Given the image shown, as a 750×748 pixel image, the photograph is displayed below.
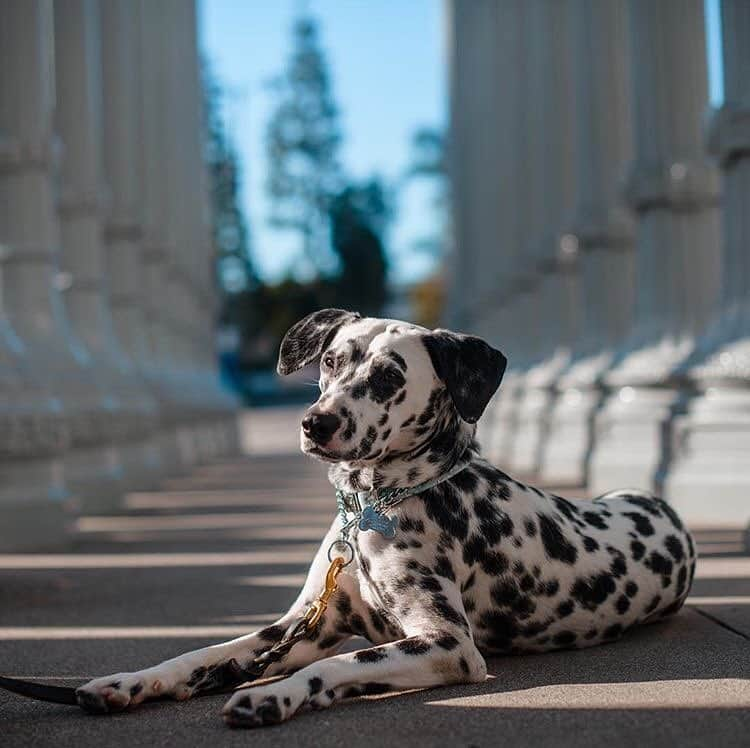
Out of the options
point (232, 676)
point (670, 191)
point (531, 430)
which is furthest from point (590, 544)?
point (531, 430)

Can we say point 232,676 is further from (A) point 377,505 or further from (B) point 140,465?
(B) point 140,465

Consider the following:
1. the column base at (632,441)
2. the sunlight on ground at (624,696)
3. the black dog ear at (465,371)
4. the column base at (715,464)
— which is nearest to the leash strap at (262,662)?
the sunlight on ground at (624,696)

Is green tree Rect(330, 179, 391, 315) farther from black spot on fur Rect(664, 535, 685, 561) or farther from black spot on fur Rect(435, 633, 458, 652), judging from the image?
black spot on fur Rect(435, 633, 458, 652)

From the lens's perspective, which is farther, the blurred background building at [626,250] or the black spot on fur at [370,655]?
the blurred background building at [626,250]

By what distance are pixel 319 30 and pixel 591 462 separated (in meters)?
66.1

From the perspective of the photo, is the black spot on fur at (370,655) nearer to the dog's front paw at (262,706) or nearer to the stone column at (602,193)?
the dog's front paw at (262,706)

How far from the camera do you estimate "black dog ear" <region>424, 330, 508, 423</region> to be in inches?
167

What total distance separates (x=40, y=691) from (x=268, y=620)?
6.45 ft

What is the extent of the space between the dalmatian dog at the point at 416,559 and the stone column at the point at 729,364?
13.9 ft

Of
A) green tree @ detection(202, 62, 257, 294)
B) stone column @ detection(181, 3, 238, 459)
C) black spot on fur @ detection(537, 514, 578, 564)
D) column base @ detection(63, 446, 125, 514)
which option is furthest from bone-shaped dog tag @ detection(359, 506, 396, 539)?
green tree @ detection(202, 62, 257, 294)

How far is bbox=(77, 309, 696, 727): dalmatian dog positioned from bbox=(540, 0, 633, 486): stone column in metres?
10.5

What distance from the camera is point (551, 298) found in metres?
20.6

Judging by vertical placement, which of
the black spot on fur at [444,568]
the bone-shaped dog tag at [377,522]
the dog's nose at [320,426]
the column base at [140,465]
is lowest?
the column base at [140,465]

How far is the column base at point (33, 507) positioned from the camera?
8828mm
